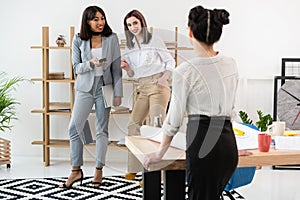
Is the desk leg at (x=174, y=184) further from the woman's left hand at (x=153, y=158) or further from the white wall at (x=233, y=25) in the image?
the white wall at (x=233, y=25)

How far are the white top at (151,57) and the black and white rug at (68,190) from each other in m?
1.82

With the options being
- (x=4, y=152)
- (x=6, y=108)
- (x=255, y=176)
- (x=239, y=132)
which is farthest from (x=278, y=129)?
(x=6, y=108)

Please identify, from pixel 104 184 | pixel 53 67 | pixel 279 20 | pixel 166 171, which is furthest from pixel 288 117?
pixel 166 171

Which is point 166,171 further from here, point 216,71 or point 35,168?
point 35,168

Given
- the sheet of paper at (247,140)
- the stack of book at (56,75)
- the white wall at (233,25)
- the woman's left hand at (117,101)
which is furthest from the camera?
the white wall at (233,25)

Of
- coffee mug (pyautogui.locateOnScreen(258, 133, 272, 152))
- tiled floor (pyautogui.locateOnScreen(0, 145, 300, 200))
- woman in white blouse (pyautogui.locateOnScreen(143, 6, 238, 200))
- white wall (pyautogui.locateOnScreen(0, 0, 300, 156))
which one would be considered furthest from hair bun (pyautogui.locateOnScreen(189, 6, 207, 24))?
white wall (pyautogui.locateOnScreen(0, 0, 300, 156))

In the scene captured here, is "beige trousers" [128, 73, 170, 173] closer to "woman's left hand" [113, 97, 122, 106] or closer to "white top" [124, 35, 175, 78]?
"white top" [124, 35, 175, 78]

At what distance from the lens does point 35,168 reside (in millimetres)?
4918

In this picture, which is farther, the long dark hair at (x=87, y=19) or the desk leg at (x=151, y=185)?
the long dark hair at (x=87, y=19)

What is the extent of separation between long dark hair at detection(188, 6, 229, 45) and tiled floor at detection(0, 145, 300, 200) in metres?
1.82

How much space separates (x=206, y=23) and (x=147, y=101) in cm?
40

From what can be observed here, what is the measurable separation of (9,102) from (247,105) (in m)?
2.21

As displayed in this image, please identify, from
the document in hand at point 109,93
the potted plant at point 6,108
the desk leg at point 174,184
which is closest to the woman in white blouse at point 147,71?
the desk leg at point 174,184

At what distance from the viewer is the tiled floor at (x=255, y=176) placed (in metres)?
4.09
